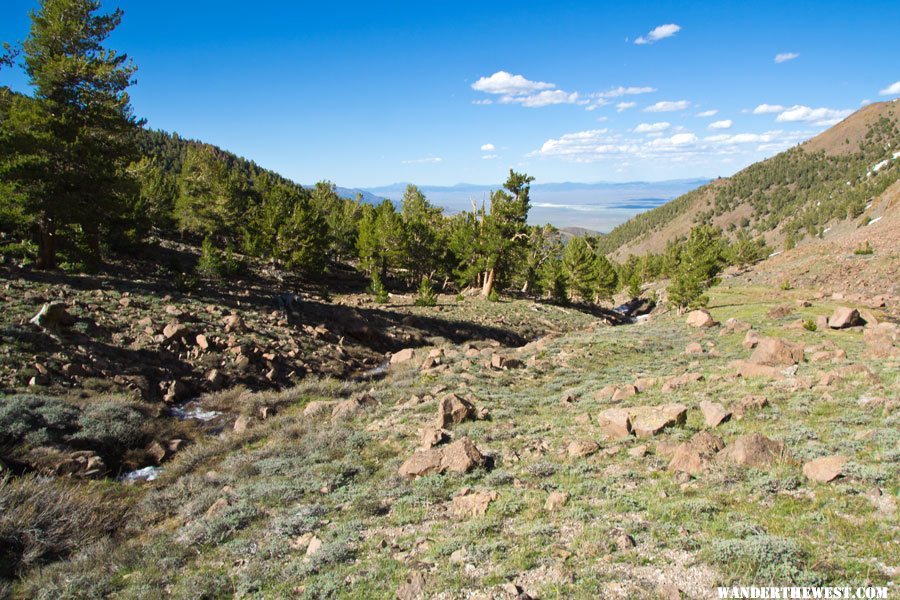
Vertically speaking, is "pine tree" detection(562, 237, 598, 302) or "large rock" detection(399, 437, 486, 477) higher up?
"pine tree" detection(562, 237, 598, 302)

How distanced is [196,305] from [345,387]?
9.23 m

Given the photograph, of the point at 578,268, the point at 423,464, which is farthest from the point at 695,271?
the point at 423,464

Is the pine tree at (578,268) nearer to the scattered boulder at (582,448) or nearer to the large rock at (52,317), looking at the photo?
the scattered boulder at (582,448)

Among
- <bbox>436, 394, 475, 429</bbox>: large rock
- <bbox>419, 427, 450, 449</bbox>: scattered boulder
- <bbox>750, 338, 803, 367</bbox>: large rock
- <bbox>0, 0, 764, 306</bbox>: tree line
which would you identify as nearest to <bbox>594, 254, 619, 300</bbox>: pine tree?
<bbox>0, 0, 764, 306</bbox>: tree line

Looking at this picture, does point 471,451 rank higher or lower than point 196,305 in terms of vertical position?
lower

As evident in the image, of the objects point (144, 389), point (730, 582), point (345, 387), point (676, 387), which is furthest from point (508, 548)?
point (144, 389)

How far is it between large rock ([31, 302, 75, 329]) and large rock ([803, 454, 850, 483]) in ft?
65.9

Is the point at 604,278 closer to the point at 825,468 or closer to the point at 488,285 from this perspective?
the point at 488,285

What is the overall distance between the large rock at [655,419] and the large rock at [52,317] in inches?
703

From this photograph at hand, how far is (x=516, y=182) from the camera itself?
37.4 meters

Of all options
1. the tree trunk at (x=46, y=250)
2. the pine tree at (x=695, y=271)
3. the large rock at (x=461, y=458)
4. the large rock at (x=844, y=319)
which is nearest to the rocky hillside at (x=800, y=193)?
the pine tree at (x=695, y=271)

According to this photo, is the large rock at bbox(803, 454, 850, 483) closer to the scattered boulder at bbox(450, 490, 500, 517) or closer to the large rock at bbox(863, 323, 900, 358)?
the scattered boulder at bbox(450, 490, 500, 517)

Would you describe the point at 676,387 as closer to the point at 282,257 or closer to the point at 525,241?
the point at 525,241

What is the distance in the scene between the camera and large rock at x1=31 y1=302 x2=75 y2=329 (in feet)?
45.9
